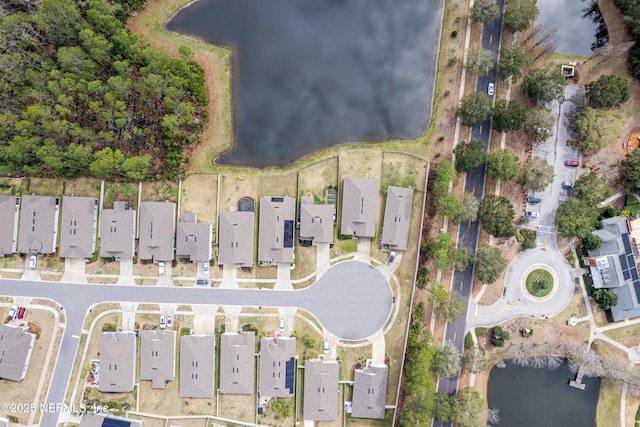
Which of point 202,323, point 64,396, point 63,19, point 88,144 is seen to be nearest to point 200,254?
point 202,323

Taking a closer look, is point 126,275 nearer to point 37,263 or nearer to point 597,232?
point 37,263

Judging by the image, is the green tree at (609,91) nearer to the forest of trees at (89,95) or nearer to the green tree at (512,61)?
the green tree at (512,61)

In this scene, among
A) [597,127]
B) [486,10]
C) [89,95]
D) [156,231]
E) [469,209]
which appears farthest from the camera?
[156,231]

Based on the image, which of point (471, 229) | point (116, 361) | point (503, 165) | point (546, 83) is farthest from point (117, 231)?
point (546, 83)

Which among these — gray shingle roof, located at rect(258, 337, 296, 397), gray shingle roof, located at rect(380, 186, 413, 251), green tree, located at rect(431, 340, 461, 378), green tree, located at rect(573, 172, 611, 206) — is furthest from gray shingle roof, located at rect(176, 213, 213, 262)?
green tree, located at rect(573, 172, 611, 206)

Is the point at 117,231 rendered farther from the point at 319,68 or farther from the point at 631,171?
the point at 631,171

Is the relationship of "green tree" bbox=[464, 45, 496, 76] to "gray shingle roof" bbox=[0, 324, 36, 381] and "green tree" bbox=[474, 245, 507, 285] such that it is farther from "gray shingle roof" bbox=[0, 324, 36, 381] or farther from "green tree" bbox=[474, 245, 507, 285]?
"gray shingle roof" bbox=[0, 324, 36, 381]
